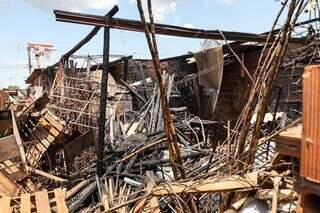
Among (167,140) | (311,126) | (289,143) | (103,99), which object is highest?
(311,126)

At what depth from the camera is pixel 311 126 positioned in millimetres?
1591

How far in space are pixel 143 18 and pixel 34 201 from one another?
3415 millimetres

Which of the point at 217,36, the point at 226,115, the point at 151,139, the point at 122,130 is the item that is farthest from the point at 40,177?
the point at 226,115

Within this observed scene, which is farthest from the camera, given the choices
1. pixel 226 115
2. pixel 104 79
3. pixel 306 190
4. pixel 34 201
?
pixel 226 115

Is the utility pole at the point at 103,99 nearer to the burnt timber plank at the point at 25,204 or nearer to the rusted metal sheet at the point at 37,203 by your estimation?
the rusted metal sheet at the point at 37,203

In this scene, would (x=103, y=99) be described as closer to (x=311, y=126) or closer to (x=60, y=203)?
(x=60, y=203)

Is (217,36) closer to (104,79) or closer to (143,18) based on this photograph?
(104,79)

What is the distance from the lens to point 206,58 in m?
12.2

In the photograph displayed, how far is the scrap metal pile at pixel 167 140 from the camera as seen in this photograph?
2.60m

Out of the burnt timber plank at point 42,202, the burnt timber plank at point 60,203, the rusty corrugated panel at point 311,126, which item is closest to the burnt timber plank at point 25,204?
the burnt timber plank at point 42,202

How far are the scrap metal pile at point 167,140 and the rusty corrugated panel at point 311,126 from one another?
207 mm

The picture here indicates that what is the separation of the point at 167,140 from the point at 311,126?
1.76 m

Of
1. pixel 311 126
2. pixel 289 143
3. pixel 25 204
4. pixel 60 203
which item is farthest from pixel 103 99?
pixel 311 126

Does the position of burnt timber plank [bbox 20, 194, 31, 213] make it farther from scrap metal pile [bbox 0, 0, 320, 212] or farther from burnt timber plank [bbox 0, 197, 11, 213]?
burnt timber plank [bbox 0, 197, 11, 213]
